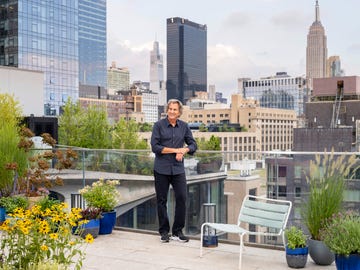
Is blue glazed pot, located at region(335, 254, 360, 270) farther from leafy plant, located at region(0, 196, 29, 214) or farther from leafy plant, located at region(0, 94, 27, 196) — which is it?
leafy plant, located at region(0, 94, 27, 196)

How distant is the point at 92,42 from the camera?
161500 millimetres

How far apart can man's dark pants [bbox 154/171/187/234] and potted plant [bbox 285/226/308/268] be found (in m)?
1.78

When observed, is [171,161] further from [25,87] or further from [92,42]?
[92,42]

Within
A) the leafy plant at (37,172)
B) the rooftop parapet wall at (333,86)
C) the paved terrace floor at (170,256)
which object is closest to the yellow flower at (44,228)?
the paved terrace floor at (170,256)

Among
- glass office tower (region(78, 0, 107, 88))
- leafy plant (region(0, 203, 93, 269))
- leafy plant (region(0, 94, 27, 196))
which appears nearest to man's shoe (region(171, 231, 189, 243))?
leafy plant (region(0, 203, 93, 269))

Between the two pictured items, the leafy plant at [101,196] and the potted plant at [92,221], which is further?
the leafy plant at [101,196]

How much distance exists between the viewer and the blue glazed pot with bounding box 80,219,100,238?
23.7 feet

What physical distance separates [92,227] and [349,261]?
11.5ft

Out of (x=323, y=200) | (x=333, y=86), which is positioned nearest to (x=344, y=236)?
(x=323, y=200)

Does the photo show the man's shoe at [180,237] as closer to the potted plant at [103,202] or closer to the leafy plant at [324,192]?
the potted plant at [103,202]

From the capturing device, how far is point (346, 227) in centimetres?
516

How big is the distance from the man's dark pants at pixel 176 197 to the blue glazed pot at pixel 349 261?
99.0 inches

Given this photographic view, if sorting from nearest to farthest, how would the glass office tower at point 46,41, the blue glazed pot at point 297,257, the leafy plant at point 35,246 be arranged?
the leafy plant at point 35,246
the blue glazed pot at point 297,257
the glass office tower at point 46,41

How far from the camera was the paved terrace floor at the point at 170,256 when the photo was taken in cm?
582
